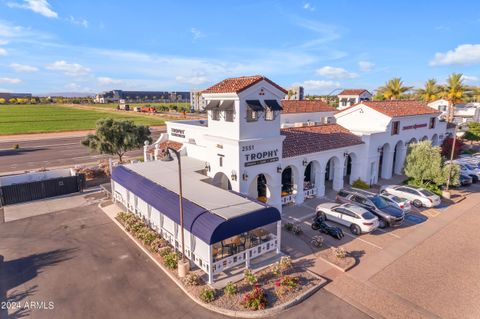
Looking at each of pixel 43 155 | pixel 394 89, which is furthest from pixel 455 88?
pixel 43 155

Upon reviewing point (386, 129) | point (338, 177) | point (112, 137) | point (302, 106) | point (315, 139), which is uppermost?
point (302, 106)

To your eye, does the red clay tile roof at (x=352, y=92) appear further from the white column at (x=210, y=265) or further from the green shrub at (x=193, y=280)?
the green shrub at (x=193, y=280)

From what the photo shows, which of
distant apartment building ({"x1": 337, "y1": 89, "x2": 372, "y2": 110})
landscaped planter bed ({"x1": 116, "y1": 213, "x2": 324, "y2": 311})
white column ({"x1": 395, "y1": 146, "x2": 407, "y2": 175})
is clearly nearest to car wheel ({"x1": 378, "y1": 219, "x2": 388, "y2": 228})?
landscaped planter bed ({"x1": 116, "y1": 213, "x2": 324, "y2": 311})

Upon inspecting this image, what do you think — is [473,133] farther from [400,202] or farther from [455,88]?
[400,202]

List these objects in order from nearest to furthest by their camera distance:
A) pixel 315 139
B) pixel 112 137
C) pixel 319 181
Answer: pixel 319 181 < pixel 315 139 < pixel 112 137

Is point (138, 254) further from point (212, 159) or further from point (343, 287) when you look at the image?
point (343, 287)

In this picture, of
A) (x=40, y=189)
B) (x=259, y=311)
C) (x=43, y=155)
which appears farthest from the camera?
(x=43, y=155)

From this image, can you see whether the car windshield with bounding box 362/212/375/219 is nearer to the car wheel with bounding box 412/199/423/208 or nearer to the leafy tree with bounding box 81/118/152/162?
the car wheel with bounding box 412/199/423/208

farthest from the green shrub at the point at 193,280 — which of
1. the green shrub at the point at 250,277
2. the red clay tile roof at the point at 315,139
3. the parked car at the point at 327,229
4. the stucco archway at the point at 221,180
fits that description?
the red clay tile roof at the point at 315,139
